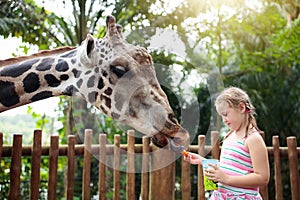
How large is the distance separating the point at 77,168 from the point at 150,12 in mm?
2258

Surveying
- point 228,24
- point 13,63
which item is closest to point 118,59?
point 13,63

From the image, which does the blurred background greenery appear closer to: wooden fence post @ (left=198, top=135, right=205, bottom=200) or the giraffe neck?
wooden fence post @ (left=198, top=135, right=205, bottom=200)

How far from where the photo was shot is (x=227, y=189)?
151 centimetres

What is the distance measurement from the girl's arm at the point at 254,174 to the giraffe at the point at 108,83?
0.41 meters

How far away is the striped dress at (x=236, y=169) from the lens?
149 centimetres

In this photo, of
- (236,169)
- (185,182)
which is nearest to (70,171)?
(185,182)

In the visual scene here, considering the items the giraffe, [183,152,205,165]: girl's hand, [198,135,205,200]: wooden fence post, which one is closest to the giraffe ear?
the giraffe

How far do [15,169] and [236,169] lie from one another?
168 centimetres

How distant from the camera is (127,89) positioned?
1872mm

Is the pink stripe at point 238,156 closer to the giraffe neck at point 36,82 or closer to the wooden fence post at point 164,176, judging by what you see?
the giraffe neck at point 36,82

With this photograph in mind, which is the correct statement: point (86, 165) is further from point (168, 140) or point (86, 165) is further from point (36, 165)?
point (168, 140)

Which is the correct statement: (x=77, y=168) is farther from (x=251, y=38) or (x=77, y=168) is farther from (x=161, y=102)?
(x=251, y=38)

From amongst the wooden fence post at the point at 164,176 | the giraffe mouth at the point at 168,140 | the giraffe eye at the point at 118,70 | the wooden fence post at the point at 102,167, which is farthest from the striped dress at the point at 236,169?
the wooden fence post at the point at 102,167

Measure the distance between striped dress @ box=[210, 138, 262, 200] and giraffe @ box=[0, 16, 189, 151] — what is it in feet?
1.06
